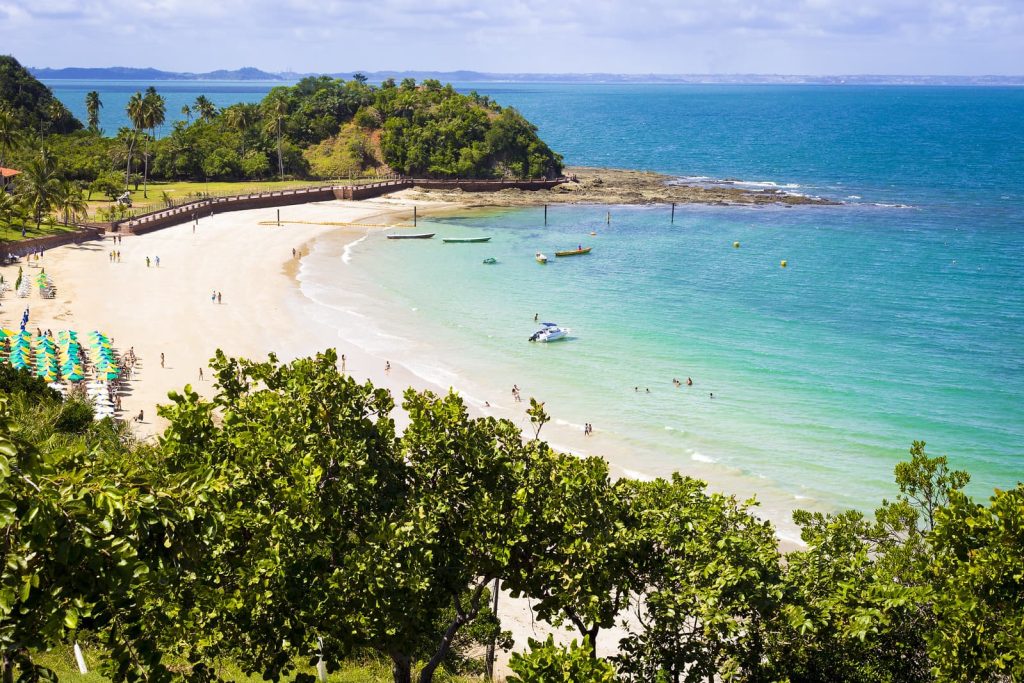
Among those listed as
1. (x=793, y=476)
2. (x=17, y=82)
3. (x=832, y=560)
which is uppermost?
(x=17, y=82)

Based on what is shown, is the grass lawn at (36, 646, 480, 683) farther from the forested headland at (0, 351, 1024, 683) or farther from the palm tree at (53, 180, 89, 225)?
the palm tree at (53, 180, 89, 225)

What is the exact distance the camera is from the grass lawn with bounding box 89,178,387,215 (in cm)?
8250

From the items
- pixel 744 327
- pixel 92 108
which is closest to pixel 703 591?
pixel 744 327

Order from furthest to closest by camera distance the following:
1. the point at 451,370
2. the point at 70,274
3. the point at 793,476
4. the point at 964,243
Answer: the point at 964,243 → the point at 70,274 → the point at 451,370 → the point at 793,476

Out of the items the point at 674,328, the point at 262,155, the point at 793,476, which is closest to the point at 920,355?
the point at 674,328

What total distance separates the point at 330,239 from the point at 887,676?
226 ft

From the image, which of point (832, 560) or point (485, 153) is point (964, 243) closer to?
point (485, 153)

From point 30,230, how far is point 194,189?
29283 mm

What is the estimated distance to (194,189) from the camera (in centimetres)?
9462

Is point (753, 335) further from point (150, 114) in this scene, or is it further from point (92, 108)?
point (92, 108)

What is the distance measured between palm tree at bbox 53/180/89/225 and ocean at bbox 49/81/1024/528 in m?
20.5

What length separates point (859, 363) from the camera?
4594 centimetres

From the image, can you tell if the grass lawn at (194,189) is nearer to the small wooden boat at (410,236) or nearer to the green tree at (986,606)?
the small wooden boat at (410,236)

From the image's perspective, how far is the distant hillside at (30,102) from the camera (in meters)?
110
